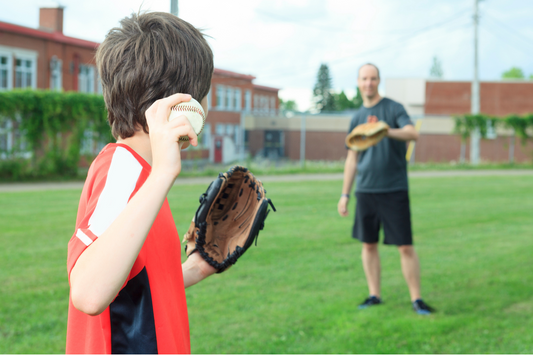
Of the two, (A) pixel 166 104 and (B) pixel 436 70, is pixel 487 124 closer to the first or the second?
(A) pixel 166 104

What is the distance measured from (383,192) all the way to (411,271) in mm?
809

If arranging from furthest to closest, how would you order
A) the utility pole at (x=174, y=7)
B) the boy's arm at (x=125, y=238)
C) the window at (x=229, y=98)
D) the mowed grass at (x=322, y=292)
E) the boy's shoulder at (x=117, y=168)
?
1. the window at (x=229, y=98)
2. the mowed grass at (x=322, y=292)
3. the utility pole at (x=174, y=7)
4. the boy's shoulder at (x=117, y=168)
5. the boy's arm at (x=125, y=238)

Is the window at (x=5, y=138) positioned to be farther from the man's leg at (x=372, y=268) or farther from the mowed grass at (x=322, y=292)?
the man's leg at (x=372, y=268)

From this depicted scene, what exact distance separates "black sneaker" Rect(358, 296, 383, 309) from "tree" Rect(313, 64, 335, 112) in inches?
2827

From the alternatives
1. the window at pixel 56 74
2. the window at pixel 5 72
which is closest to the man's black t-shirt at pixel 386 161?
the window at pixel 5 72

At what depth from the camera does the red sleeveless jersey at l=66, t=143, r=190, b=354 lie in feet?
3.92

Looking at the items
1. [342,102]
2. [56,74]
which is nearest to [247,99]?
[56,74]

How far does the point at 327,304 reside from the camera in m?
4.58

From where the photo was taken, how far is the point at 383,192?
4727mm

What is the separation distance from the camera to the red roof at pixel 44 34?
20812mm

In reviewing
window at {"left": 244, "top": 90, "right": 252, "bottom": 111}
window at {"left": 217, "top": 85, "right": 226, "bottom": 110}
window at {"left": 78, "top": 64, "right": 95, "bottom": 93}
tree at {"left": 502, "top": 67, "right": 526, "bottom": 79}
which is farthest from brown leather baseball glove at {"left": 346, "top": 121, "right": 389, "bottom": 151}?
tree at {"left": 502, "top": 67, "right": 526, "bottom": 79}

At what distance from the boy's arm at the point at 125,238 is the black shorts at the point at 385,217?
12.4ft

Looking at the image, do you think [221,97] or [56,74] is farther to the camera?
[221,97]

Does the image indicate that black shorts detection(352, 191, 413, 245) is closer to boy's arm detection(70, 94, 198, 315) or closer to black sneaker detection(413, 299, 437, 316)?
black sneaker detection(413, 299, 437, 316)
